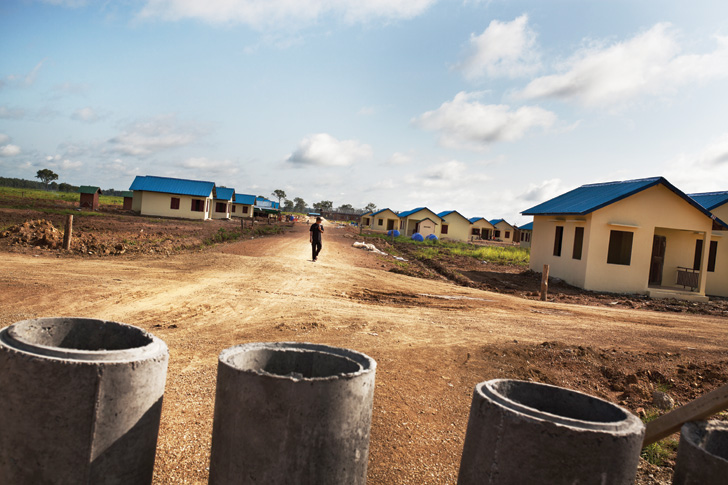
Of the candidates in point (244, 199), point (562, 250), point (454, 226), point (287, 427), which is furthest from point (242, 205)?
point (287, 427)

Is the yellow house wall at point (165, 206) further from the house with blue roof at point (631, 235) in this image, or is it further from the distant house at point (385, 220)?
the house with blue roof at point (631, 235)

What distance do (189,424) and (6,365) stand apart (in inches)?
80.9

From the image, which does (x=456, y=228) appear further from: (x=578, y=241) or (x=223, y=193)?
(x=578, y=241)

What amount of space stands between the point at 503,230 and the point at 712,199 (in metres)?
58.7

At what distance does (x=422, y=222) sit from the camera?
5750 centimetres

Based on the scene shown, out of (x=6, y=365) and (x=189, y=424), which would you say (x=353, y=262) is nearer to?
(x=189, y=424)

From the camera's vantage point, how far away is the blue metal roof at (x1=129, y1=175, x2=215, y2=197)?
47.2 m

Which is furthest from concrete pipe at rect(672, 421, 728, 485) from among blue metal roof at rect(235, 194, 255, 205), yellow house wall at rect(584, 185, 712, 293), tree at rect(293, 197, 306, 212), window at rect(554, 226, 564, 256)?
tree at rect(293, 197, 306, 212)

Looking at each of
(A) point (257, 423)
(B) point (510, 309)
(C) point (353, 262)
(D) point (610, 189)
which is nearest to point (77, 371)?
(A) point (257, 423)

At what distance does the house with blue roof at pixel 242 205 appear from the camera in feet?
224

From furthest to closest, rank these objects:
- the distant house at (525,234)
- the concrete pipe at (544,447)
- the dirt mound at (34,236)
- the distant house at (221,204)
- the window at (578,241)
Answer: the distant house at (525,234)
the distant house at (221,204)
the window at (578,241)
the dirt mound at (34,236)
the concrete pipe at (544,447)

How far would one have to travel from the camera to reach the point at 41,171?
10700cm

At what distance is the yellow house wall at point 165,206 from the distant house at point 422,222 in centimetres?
2394

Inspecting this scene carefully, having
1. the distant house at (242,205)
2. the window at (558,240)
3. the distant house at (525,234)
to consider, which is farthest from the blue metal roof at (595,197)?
the distant house at (242,205)
